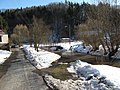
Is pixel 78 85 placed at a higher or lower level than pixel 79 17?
lower

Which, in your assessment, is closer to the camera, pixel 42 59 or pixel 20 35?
pixel 42 59

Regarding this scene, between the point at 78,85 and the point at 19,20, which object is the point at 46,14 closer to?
the point at 19,20

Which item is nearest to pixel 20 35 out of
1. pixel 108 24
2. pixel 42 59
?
pixel 108 24

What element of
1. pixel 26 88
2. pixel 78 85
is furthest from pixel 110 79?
pixel 26 88

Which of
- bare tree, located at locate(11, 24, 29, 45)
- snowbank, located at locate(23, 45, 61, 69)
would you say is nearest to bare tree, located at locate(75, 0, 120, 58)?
snowbank, located at locate(23, 45, 61, 69)

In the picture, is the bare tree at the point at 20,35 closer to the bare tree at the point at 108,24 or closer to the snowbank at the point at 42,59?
the snowbank at the point at 42,59

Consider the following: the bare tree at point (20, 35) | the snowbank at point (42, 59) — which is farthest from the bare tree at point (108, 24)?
the bare tree at point (20, 35)

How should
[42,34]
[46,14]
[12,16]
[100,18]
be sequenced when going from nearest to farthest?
[100,18] → [42,34] → [46,14] → [12,16]

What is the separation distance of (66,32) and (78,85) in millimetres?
133129

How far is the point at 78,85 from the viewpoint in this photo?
621 inches

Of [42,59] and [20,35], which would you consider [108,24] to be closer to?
[42,59]

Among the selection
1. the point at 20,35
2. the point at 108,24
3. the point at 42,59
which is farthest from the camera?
the point at 20,35

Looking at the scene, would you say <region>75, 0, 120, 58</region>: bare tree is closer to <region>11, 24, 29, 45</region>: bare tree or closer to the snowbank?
the snowbank

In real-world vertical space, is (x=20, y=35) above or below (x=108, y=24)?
below
